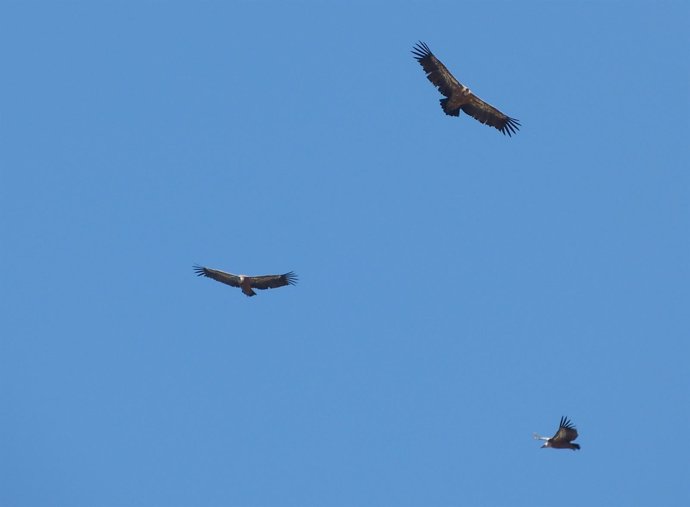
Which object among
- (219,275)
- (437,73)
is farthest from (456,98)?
(219,275)

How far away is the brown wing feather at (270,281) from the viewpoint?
156 feet

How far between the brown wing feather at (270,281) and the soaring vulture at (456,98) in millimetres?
8522

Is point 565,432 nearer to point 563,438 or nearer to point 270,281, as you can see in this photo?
point 563,438

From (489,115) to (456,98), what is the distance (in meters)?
1.70

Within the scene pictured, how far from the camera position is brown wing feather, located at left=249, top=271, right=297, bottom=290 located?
47500mm

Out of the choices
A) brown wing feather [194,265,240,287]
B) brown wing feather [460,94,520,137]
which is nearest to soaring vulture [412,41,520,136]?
brown wing feather [460,94,520,137]

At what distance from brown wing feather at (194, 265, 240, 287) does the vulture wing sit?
1498 cm

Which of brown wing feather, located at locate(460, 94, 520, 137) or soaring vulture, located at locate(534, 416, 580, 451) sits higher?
brown wing feather, located at locate(460, 94, 520, 137)

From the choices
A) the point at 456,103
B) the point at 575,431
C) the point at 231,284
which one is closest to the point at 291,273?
the point at 231,284

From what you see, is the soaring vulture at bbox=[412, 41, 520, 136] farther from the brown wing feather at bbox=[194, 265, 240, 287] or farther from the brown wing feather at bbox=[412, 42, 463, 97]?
the brown wing feather at bbox=[194, 265, 240, 287]

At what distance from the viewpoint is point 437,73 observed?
147ft

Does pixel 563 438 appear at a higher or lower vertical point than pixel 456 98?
lower

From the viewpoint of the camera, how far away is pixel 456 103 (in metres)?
45.8

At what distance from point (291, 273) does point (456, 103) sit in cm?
873
